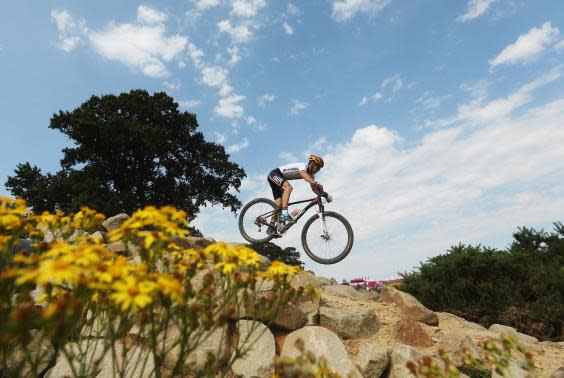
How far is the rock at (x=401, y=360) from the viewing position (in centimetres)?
459

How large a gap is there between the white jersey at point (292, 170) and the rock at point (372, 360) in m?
4.46

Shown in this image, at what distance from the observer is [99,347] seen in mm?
4551

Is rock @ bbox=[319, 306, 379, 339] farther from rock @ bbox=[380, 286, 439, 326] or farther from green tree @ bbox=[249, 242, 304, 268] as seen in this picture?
green tree @ bbox=[249, 242, 304, 268]

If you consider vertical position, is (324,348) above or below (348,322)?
below

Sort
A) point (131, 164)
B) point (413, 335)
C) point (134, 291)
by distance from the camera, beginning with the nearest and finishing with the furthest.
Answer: point (134, 291) < point (413, 335) < point (131, 164)

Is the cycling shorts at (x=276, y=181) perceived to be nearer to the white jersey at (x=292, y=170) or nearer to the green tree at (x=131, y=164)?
the white jersey at (x=292, y=170)

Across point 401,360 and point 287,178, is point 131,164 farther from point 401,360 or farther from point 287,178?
point 401,360

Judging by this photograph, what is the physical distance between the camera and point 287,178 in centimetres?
882

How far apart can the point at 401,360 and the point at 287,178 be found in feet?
16.0

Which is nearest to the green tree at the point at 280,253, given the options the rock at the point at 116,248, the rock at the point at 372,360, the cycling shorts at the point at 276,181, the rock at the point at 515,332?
the cycling shorts at the point at 276,181

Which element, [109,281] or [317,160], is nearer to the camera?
[109,281]

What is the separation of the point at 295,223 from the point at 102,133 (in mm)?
13222

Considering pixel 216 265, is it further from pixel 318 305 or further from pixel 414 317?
pixel 414 317

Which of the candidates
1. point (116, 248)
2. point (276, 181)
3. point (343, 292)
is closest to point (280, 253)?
point (276, 181)
